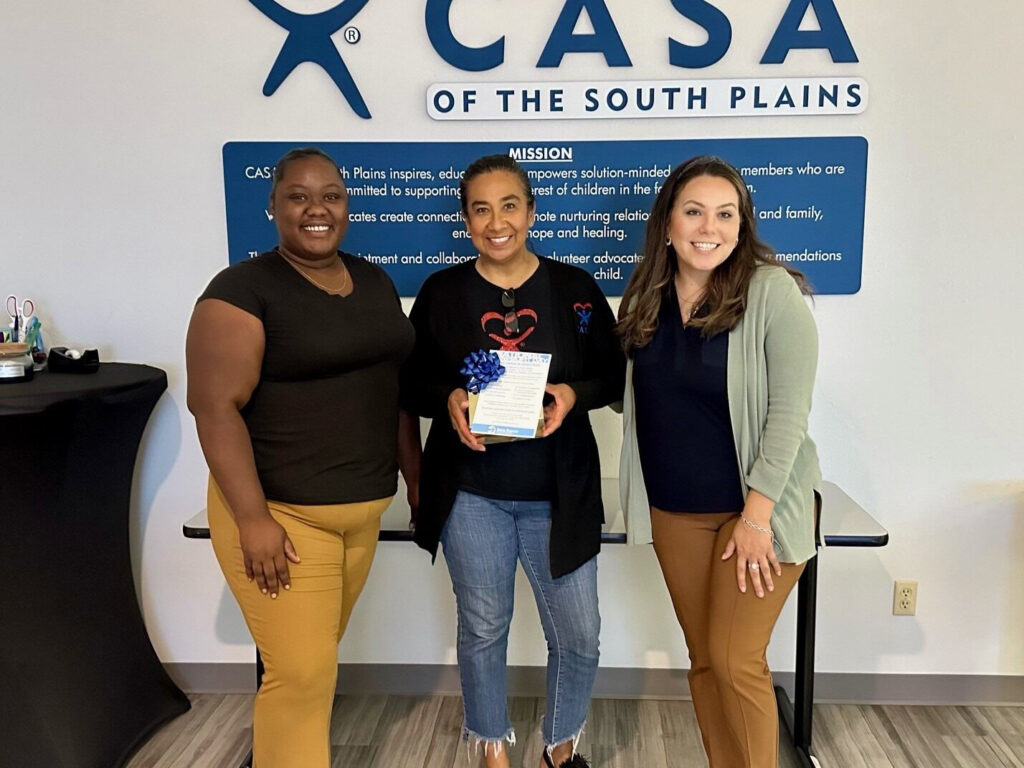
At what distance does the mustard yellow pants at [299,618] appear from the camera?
1.67 m

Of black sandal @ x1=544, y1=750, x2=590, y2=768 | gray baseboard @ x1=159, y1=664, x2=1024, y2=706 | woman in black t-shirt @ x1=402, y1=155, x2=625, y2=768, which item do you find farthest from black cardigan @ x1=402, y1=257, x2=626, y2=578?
gray baseboard @ x1=159, y1=664, x2=1024, y2=706

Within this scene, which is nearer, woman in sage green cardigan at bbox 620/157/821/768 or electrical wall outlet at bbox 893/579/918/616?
woman in sage green cardigan at bbox 620/157/821/768

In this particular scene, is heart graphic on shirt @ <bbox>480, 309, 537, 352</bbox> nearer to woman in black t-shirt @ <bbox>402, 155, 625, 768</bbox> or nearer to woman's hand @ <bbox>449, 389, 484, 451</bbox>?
woman in black t-shirt @ <bbox>402, 155, 625, 768</bbox>

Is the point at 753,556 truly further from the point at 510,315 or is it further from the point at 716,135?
the point at 716,135

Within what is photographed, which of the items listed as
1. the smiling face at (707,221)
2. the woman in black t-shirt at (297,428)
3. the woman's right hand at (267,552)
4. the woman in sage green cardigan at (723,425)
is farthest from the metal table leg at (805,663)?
the woman's right hand at (267,552)

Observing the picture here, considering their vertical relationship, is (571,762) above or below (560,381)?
below

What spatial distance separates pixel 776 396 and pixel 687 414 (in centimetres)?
19

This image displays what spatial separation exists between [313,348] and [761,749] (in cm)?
131

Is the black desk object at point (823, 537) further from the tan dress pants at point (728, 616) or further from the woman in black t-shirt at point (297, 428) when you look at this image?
the woman in black t-shirt at point (297, 428)

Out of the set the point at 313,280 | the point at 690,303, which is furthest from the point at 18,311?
Result: the point at 690,303

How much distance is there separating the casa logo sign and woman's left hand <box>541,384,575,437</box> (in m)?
0.97

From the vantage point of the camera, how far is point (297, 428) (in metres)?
1.63

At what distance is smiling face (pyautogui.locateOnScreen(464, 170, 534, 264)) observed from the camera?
1751 mm

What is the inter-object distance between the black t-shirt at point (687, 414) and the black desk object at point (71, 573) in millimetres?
1376
